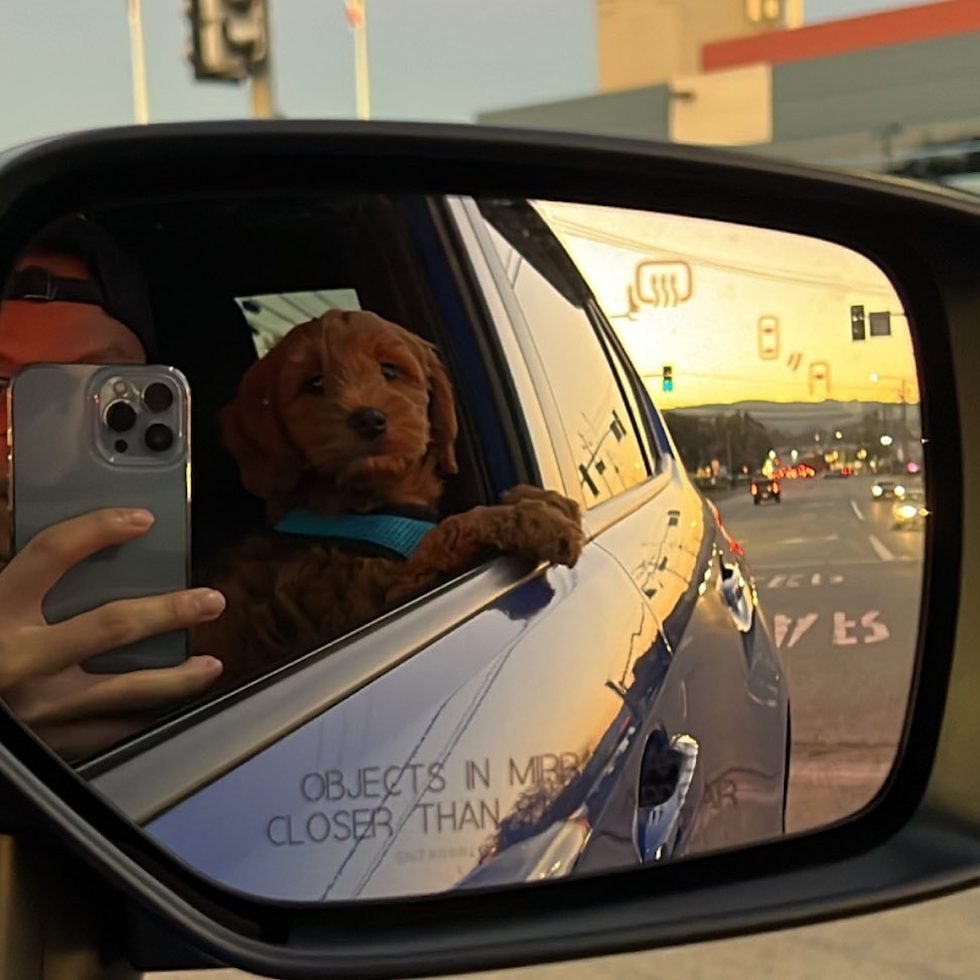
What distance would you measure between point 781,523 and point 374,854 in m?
0.54

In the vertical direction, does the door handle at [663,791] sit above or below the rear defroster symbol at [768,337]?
below

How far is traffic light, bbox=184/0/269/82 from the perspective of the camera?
13969 mm

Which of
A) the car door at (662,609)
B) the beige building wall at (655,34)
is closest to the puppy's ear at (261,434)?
the car door at (662,609)

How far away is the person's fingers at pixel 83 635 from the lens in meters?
0.99

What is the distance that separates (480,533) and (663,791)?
0.37 meters

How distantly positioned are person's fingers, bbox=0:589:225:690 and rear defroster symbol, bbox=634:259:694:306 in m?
0.61

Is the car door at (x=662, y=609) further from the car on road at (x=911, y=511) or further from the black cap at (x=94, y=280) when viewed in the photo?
the black cap at (x=94, y=280)

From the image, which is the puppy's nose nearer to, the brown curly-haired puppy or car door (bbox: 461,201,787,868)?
the brown curly-haired puppy

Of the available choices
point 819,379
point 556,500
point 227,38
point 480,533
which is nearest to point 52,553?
point 480,533

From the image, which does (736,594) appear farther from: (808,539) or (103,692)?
(103,692)

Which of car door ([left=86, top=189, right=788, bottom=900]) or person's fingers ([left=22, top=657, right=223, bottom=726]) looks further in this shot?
car door ([left=86, top=189, right=788, bottom=900])

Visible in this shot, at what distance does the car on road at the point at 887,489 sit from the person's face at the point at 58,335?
0.80m

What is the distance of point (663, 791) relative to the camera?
4.48 ft

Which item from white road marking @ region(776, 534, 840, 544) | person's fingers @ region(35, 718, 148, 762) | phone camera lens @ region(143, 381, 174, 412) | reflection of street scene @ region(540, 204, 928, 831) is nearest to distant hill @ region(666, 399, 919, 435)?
reflection of street scene @ region(540, 204, 928, 831)
